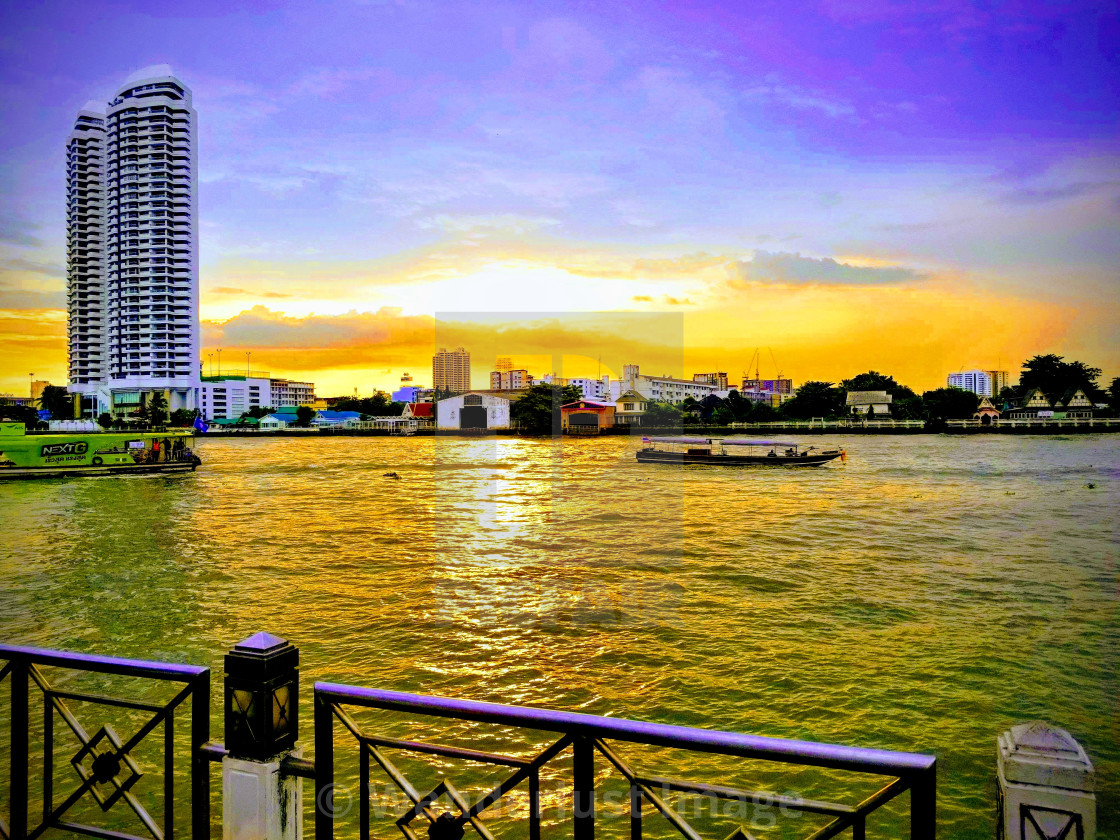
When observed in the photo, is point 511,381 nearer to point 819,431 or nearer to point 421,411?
point 421,411

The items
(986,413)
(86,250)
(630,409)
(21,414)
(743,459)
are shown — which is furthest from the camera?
(86,250)

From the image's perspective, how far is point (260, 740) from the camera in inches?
92.0

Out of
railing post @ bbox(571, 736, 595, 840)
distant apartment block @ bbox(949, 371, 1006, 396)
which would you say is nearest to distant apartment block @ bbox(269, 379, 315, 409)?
railing post @ bbox(571, 736, 595, 840)

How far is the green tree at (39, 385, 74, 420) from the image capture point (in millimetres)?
87562

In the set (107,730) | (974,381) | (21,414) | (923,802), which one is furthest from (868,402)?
(974,381)

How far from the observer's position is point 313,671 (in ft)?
24.6

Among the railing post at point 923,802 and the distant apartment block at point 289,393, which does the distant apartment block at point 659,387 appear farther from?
the railing post at point 923,802

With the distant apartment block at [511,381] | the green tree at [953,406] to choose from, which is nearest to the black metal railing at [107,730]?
the distant apartment block at [511,381]

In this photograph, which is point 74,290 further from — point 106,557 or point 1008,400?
point 1008,400

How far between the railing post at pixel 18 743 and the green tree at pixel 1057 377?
88.7 m

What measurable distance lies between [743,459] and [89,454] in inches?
1280

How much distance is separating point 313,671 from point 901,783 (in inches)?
278

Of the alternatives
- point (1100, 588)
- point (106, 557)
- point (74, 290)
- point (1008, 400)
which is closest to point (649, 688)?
point (1100, 588)

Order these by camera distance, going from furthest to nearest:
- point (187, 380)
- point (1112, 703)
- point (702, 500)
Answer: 1. point (187, 380)
2. point (702, 500)
3. point (1112, 703)
